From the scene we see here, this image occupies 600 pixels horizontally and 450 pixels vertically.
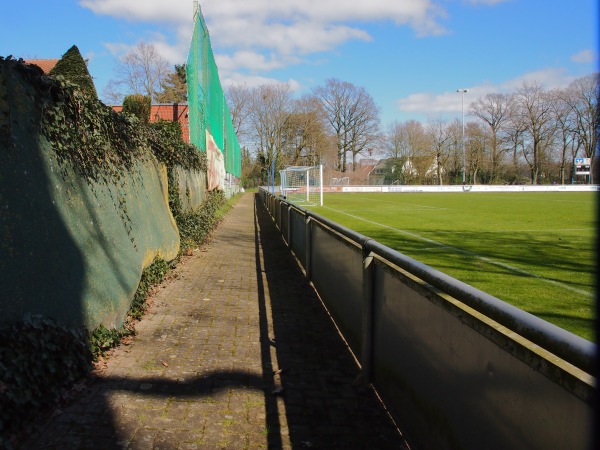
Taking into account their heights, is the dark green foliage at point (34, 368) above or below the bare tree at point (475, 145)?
below

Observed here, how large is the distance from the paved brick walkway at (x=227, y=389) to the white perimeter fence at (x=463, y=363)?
38cm

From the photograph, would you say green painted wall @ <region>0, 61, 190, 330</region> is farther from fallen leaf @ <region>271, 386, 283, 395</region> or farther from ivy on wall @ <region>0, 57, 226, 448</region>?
fallen leaf @ <region>271, 386, 283, 395</region>

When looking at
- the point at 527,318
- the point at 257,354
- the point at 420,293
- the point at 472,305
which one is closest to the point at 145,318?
the point at 257,354

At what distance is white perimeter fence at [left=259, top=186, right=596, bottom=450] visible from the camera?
149cm

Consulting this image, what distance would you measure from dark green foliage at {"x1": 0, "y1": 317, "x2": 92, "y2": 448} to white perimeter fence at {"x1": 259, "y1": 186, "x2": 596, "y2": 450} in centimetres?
216

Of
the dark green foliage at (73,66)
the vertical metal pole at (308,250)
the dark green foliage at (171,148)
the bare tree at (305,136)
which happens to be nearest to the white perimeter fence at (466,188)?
the bare tree at (305,136)

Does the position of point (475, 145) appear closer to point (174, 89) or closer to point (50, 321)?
point (174, 89)

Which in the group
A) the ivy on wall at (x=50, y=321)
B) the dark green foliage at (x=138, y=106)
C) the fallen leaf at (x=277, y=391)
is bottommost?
the fallen leaf at (x=277, y=391)

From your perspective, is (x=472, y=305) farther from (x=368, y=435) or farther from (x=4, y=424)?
(x=4, y=424)

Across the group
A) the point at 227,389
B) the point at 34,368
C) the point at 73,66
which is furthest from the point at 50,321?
the point at 73,66

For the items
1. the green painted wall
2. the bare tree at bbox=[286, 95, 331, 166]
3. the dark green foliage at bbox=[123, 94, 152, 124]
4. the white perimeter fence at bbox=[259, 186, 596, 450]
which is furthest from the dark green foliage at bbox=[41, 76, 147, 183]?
the bare tree at bbox=[286, 95, 331, 166]

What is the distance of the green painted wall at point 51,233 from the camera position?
2979 mm

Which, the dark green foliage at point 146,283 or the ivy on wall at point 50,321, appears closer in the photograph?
the ivy on wall at point 50,321

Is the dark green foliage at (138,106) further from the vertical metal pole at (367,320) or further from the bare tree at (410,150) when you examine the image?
the bare tree at (410,150)
